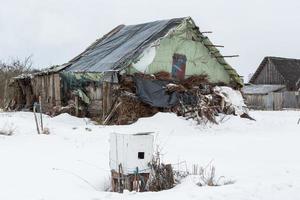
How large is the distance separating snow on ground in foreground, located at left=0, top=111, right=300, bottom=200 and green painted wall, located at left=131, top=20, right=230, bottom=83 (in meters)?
3.00

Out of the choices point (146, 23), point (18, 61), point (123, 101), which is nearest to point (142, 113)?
point (123, 101)

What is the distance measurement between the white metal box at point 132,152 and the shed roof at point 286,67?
4433 centimetres

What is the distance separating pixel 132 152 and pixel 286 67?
154 ft

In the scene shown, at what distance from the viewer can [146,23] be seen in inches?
1035

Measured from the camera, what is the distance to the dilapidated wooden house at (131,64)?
21.9 metres

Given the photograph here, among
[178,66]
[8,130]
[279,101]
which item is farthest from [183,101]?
[279,101]

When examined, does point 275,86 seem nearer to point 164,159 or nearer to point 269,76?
point 269,76

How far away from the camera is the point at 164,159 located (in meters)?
12.0

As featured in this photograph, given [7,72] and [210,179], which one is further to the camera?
[7,72]

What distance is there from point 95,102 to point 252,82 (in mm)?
36866

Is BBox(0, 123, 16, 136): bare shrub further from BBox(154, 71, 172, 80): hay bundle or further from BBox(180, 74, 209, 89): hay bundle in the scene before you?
BBox(180, 74, 209, 89): hay bundle

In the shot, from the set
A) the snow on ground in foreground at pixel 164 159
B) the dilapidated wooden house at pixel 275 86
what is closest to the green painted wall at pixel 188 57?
the snow on ground in foreground at pixel 164 159

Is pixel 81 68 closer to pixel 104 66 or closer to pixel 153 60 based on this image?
pixel 104 66

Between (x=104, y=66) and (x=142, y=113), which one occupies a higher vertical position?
(x=104, y=66)
